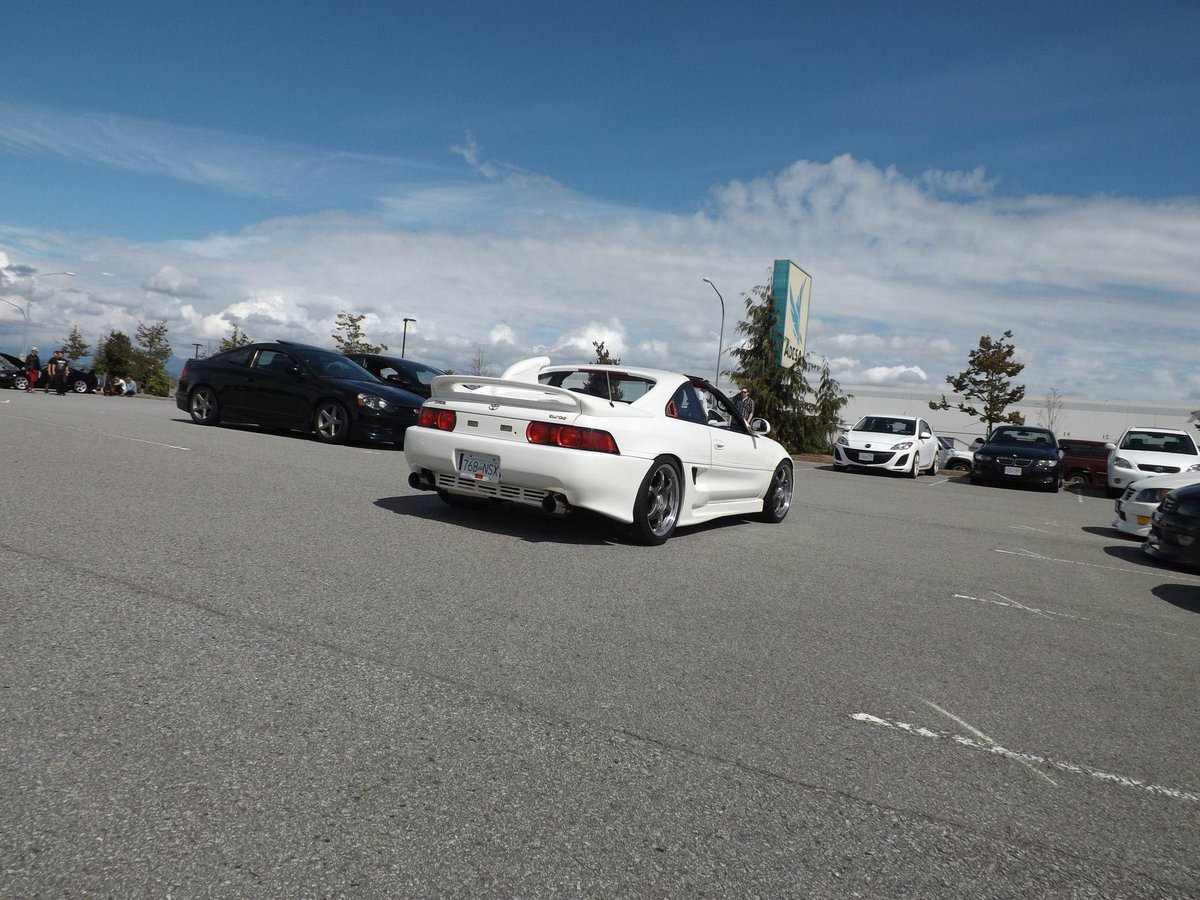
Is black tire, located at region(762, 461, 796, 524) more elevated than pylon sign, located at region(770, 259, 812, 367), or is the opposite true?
pylon sign, located at region(770, 259, 812, 367)

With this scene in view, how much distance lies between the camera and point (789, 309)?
33719 mm

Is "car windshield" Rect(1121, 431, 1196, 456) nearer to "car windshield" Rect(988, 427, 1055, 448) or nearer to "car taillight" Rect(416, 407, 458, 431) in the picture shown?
"car windshield" Rect(988, 427, 1055, 448)

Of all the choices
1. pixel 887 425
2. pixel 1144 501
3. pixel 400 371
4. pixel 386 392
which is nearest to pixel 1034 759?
pixel 1144 501

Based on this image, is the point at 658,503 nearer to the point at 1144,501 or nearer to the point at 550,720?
the point at 550,720

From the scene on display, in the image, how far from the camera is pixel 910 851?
258cm

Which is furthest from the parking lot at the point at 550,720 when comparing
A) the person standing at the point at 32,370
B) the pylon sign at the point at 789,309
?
the person standing at the point at 32,370

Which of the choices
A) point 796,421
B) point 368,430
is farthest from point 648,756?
point 796,421

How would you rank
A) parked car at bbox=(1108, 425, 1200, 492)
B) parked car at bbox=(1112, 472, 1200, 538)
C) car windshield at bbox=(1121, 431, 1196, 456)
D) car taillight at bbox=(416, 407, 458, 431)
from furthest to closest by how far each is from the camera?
car windshield at bbox=(1121, 431, 1196, 456), parked car at bbox=(1108, 425, 1200, 492), parked car at bbox=(1112, 472, 1200, 538), car taillight at bbox=(416, 407, 458, 431)

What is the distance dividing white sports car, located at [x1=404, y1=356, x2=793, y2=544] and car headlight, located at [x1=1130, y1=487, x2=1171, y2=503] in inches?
205

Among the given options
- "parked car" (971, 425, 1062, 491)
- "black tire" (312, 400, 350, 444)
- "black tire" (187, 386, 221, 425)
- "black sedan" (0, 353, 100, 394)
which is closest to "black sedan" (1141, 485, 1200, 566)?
"black tire" (312, 400, 350, 444)

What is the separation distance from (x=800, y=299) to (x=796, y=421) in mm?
7508

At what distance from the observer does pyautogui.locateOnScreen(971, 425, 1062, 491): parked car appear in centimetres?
1964

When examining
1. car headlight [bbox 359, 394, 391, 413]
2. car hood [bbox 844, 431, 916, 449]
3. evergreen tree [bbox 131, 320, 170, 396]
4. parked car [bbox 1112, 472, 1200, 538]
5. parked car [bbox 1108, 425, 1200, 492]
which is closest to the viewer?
parked car [bbox 1112, 472, 1200, 538]

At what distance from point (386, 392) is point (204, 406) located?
3.56 m
